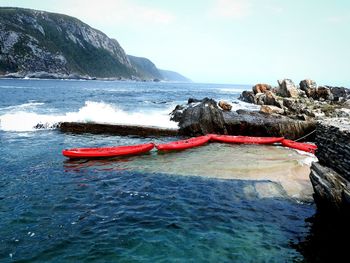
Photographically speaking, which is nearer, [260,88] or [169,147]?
[169,147]

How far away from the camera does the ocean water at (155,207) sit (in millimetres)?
8984

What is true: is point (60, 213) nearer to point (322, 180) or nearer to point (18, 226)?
point (18, 226)

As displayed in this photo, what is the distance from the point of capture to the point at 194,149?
837 inches

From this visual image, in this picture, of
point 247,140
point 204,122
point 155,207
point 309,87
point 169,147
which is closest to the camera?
point 155,207

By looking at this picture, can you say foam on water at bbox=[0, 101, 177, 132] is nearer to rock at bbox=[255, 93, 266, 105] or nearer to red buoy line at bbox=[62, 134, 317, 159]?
A: red buoy line at bbox=[62, 134, 317, 159]

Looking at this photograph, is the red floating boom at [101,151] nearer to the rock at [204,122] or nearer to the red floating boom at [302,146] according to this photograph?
the rock at [204,122]

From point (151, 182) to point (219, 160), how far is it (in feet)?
17.3

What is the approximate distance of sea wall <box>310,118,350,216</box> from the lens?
10523mm

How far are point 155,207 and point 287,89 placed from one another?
39.8 meters

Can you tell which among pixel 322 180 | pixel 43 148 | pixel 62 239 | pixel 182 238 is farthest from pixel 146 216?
pixel 43 148

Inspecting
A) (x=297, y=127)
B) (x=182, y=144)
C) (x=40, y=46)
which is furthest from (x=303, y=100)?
(x=40, y=46)

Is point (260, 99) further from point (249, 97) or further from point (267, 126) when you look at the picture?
point (267, 126)

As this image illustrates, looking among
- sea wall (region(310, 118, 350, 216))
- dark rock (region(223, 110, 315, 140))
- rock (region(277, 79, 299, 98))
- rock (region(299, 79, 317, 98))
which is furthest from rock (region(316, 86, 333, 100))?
sea wall (region(310, 118, 350, 216))

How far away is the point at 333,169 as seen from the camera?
451 inches
